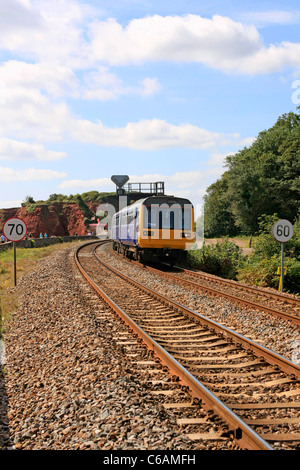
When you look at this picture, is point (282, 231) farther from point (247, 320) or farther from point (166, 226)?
point (166, 226)

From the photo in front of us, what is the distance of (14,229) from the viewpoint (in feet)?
48.2

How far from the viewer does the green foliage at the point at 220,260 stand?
19281mm

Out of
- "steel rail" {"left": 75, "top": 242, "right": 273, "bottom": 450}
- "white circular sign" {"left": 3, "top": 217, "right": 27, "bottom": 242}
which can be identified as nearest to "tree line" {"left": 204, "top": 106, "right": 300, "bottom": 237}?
"white circular sign" {"left": 3, "top": 217, "right": 27, "bottom": 242}

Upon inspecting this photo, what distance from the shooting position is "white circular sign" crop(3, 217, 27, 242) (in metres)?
14.5

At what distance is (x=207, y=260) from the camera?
20047 millimetres

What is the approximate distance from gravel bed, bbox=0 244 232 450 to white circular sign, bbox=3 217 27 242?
223 inches

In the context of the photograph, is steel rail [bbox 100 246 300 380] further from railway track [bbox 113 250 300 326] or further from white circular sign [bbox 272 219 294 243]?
white circular sign [bbox 272 219 294 243]

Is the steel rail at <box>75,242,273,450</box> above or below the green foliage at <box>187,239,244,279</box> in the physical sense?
below

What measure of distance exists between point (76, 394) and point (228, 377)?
2.04m

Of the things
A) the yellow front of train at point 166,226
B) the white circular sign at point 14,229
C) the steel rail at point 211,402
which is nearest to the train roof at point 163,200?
the yellow front of train at point 166,226

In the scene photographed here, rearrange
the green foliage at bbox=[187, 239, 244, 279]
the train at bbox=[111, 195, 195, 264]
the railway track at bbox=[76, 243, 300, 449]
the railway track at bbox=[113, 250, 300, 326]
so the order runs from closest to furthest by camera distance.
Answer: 1. the railway track at bbox=[76, 243, 300, 449]
2. the railway track at bbox=[113, 250, 300, 326]
3. the train at bbox=[111, 195, 195, 264]
4. the green foliage at bbox=[187, 239, 244, 279]

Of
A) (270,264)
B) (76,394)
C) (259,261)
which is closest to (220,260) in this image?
(259,261)

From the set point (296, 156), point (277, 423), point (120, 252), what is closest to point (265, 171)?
point (296, 156)

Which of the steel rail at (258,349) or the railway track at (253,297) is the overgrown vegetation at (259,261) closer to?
the railway track at (253,297)
